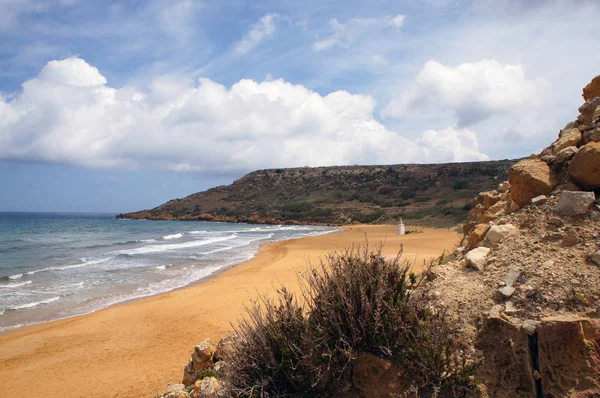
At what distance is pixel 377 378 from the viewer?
3.10 m

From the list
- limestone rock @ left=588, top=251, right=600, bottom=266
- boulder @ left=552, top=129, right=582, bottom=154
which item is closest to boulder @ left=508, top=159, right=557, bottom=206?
boulder @ left=552, top=129, right=582, bottom=154

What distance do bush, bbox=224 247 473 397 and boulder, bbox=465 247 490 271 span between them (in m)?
0.83

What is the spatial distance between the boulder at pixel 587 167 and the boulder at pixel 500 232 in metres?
0.78

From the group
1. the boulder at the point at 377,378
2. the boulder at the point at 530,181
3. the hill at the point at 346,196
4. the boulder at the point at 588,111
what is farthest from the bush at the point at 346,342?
the hill at the point at 346,196

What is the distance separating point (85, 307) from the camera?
10.8 m

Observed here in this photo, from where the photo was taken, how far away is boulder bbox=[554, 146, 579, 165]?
14.1 feet

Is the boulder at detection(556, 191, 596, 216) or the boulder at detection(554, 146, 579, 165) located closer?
the boulder at detection(556, 191, 596, 216)

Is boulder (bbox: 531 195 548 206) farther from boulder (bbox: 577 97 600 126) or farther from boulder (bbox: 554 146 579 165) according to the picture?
boulder (bbox: 577 97 600 126)

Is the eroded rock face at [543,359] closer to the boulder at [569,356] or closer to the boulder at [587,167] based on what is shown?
the boulder at [569,356]

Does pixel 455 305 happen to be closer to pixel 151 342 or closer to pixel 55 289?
pixel 151 342

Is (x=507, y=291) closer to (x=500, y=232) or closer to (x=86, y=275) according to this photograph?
(x=500, y=232)

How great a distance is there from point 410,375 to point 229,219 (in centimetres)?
6228

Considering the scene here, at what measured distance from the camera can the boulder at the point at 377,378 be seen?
3028 mm

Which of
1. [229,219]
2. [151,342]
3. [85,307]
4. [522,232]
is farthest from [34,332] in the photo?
[229,219]
